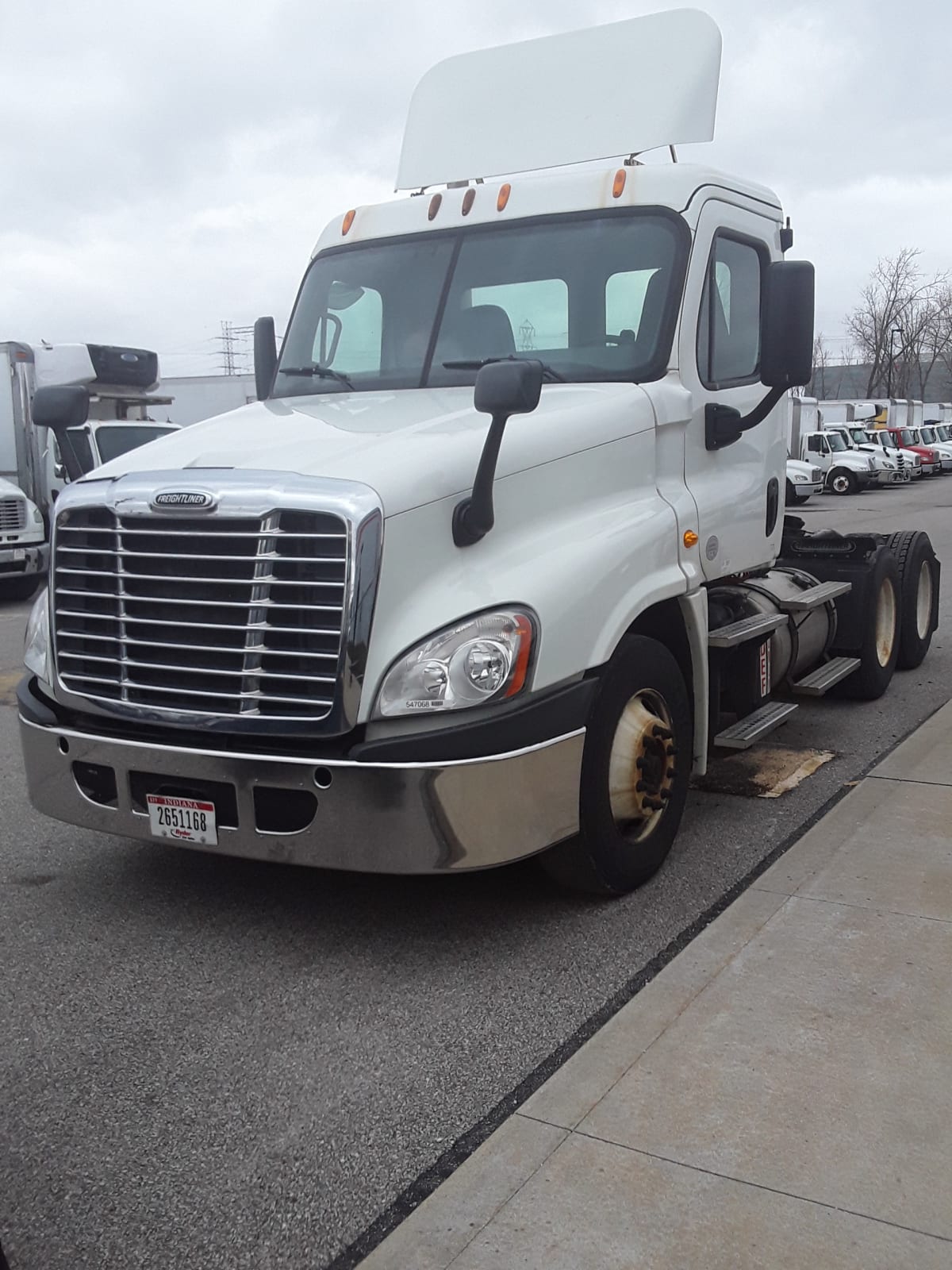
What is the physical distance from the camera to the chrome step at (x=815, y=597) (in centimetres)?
633

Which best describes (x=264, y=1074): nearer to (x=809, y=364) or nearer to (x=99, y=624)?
(x=99, y=624)

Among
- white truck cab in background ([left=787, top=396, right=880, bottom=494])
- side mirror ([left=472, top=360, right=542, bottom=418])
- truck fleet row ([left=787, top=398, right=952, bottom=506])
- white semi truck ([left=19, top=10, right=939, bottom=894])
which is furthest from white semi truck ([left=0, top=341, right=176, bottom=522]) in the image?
white truck cab in background ([left=787, top=396, right=880, bottom=494])

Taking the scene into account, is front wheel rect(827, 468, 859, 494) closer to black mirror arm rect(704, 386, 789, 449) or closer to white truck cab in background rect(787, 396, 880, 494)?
white truck cab in background rect(787, 396, 880, 494)

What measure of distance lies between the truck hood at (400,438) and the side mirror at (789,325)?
0.74 meters

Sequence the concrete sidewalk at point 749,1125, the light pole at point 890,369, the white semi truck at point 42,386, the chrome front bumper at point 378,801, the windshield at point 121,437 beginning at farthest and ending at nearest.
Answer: the light pole at point 890,369 → the white semi truck at point 42,386 → the windshield at point 121,437 → the chrome front bumper at point 378,801 → the concrete sidewalk at point 749,1125

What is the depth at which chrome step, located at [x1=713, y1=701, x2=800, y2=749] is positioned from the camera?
17.5 feet

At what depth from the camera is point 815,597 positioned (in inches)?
261

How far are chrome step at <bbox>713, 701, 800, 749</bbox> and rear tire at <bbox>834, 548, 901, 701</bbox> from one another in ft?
5.36

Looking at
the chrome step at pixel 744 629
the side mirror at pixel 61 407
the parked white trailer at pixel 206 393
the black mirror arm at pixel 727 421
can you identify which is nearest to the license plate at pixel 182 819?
the side mirror at pixel 61 407

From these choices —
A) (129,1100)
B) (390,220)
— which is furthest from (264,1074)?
(390,220)

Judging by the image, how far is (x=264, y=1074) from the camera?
11.2ft

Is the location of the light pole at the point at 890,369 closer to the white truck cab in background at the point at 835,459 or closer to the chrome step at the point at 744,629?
the white truck cab in background at the point at 835,459

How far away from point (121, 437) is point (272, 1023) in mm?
13399

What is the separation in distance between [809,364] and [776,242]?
43.6 inches
